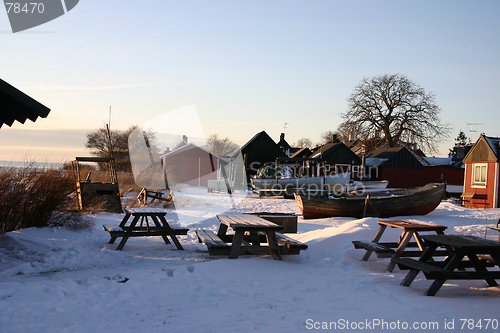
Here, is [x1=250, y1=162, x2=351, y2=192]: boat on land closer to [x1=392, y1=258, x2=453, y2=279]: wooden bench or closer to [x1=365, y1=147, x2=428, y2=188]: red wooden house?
[x1=365, y1=147, x2=428, y2=188]: red wooden house

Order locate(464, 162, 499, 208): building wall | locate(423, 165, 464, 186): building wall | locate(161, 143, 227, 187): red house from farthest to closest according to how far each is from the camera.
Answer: locate(423, 165, 464, 186): building wall, locate(161, 143, 227, 187): red house, locate(464, 162, 499, 208): building wall

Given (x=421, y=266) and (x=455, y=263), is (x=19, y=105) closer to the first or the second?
(x=421, y=266)

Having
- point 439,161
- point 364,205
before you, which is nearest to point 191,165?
point 364,205

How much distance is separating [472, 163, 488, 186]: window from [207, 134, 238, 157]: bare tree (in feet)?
186

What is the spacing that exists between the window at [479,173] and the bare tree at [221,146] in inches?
2233

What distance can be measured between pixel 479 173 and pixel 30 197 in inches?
852

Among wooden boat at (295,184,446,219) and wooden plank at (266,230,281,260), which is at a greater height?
wooden plank at (266,230,281,260)

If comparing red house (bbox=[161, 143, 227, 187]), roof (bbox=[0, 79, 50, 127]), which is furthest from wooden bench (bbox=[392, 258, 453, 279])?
red house (bbox=[161, 143, 227, 187])

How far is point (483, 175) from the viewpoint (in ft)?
65.2

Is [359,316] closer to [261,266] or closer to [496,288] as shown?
[261,266]

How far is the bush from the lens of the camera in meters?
Answer: 6.86

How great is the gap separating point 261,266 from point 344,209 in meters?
9.28

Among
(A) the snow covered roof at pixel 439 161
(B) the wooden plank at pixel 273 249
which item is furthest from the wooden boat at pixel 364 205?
(A) the snow covered roof at pixel 439 161

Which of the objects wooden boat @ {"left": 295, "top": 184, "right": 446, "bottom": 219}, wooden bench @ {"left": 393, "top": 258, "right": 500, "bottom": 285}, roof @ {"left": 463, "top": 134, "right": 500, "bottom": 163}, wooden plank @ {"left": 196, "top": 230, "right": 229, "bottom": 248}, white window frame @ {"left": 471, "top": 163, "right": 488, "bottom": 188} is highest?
roof @ {"left": 463, "top": 134, "right": 500, "bottom": 163}
